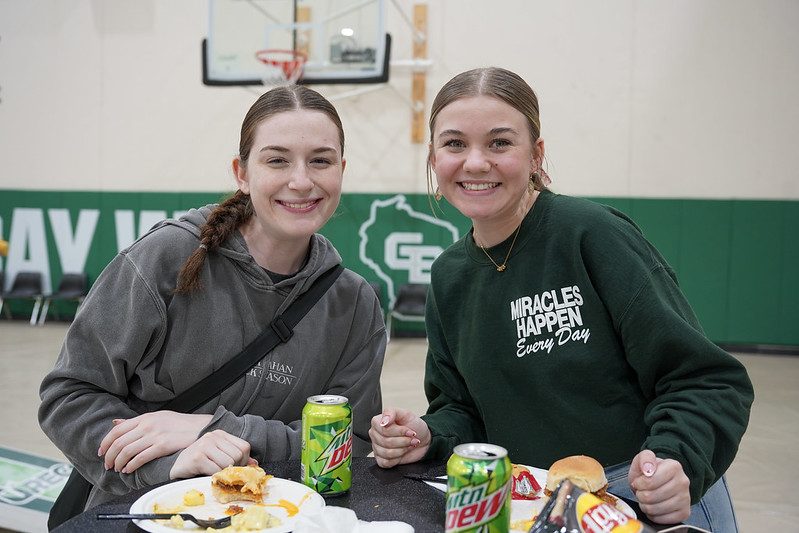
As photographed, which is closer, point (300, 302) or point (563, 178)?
point (300, 302)

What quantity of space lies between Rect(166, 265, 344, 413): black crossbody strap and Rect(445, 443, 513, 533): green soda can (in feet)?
2.77

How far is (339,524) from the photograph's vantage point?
1.12 meters

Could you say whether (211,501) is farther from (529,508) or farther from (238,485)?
(529,508)

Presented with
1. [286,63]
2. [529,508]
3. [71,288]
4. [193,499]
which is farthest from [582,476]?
[71,288]

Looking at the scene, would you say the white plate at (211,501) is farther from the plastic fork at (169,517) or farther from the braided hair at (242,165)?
the braided hair at (242,165)

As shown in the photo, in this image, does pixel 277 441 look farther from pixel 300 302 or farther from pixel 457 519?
pixel 457 519

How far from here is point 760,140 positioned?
7930 millimetres

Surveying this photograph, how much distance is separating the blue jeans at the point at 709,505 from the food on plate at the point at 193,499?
2.98 feet

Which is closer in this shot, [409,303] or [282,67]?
[282,67]

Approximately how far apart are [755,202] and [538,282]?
7463 mm

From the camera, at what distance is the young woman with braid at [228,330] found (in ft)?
5.23

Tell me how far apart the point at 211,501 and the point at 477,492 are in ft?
1.86

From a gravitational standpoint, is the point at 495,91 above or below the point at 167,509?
above

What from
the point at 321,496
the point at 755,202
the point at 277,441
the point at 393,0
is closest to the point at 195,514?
the point at 321,496
